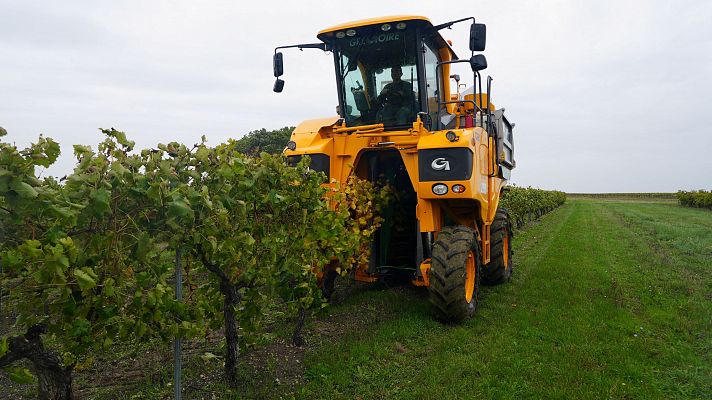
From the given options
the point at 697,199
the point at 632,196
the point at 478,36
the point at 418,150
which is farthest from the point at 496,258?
the point at 632,196

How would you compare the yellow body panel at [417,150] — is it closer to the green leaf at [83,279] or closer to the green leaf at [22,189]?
the green leaf at [83,279]

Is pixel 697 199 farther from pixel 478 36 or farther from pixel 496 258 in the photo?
pixel 478 36

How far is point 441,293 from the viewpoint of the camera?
490 centimetres

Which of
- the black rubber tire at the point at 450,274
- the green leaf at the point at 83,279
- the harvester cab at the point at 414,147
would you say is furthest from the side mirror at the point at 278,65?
the green leaf at the point at 83,279

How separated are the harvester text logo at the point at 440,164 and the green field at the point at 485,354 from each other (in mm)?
1614

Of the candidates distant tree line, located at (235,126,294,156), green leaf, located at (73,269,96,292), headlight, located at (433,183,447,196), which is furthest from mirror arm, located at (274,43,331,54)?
distant tree line, located at (235,126,294,156)

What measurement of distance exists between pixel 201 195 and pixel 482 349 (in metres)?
3.09

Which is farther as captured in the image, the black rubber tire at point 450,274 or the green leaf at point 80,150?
the black rubber tire at point 450,274

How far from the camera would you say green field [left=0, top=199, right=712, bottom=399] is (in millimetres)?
3754

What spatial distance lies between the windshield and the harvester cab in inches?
0.5

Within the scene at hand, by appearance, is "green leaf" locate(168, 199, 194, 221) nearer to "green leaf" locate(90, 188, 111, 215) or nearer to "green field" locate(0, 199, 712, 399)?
"green leaf" locate(90, 188, 111, 215)

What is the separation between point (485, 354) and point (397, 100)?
3.03m

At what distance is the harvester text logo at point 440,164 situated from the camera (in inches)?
194

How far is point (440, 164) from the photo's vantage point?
195 inches
